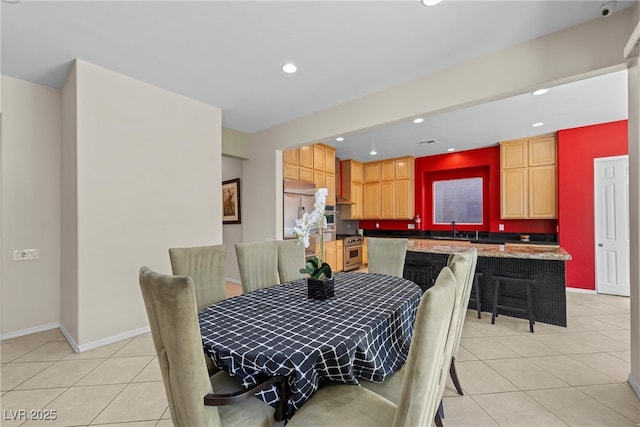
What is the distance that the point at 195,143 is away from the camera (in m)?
3.45

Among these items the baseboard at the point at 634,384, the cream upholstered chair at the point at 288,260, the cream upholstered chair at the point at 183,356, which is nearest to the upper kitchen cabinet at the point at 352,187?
the cream upholstered chair at the point at 288,260

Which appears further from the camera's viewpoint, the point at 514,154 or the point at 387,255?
the point at 514,154

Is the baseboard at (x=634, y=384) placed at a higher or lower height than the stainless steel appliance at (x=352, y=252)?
lower

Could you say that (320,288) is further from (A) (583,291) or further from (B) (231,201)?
(A) (583,291)

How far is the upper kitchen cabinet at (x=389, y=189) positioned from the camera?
6410 millimetres

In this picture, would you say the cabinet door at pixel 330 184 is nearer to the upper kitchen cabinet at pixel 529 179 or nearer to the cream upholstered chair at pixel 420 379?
the upper kitchen cabinet at pixel 529 179

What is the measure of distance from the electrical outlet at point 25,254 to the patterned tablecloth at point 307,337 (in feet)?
9.06

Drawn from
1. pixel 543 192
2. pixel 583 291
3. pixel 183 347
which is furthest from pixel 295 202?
pixel 583 291

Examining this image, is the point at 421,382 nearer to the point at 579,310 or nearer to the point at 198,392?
the point at 198,392

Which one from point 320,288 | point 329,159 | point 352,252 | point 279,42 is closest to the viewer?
point 320,288

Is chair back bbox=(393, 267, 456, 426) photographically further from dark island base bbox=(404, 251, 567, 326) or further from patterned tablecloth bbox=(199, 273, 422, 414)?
dark island base bbox=(404, 251, 567, 326)

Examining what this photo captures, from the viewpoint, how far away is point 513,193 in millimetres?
5184

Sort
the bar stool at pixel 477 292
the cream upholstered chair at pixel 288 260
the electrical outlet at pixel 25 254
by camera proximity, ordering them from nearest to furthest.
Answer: the cream upholstered chair at pixel 288 260
the electrical outlet at pixel 25 254
the bar stool at pixel 477 292

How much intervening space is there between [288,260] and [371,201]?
455cm
